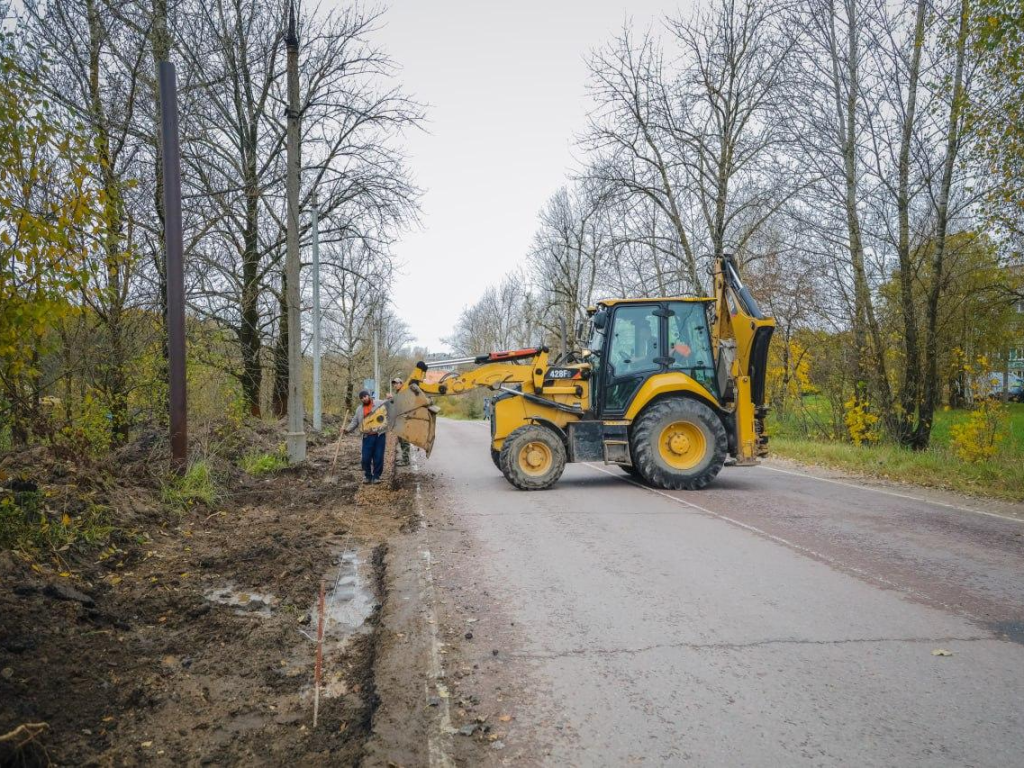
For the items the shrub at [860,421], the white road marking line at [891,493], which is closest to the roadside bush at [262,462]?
the white road marking line at [891,493]

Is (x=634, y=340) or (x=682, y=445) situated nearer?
(x=682, y=445)

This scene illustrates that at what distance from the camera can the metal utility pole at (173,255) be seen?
8828 mm

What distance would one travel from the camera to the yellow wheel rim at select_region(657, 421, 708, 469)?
36.5 feet

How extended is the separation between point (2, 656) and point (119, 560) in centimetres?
264

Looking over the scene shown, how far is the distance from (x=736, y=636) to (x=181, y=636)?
145 inches

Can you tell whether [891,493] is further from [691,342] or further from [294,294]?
[294,294]

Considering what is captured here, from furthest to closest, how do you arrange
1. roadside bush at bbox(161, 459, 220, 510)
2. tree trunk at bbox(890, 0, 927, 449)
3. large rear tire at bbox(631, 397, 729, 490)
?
1. tree trunk at bbox(890, 0, 927, 449)
2. large rear tire at bbox(631, 397, 729, 490)
3. roadside bush at bbox(161, 459, 220, 510)

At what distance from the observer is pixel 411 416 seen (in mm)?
11688

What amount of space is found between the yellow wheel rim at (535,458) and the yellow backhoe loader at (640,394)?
0.02 metres

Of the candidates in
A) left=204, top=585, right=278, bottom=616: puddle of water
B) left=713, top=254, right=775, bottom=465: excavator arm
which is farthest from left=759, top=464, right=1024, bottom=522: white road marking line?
left=204, top=585, right=278, bottom=616: puddle of water

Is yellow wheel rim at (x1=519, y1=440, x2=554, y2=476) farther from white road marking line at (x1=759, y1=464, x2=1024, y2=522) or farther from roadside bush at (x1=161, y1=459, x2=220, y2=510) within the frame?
white road marking line at (x1=759, y1=464, x2=1024, y2=522)

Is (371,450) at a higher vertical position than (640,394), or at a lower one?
lower

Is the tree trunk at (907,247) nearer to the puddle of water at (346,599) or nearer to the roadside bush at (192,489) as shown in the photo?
the puddle of water at (346,599)

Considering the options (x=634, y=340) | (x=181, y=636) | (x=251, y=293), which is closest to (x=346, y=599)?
Answer: (x=181, y=636)
